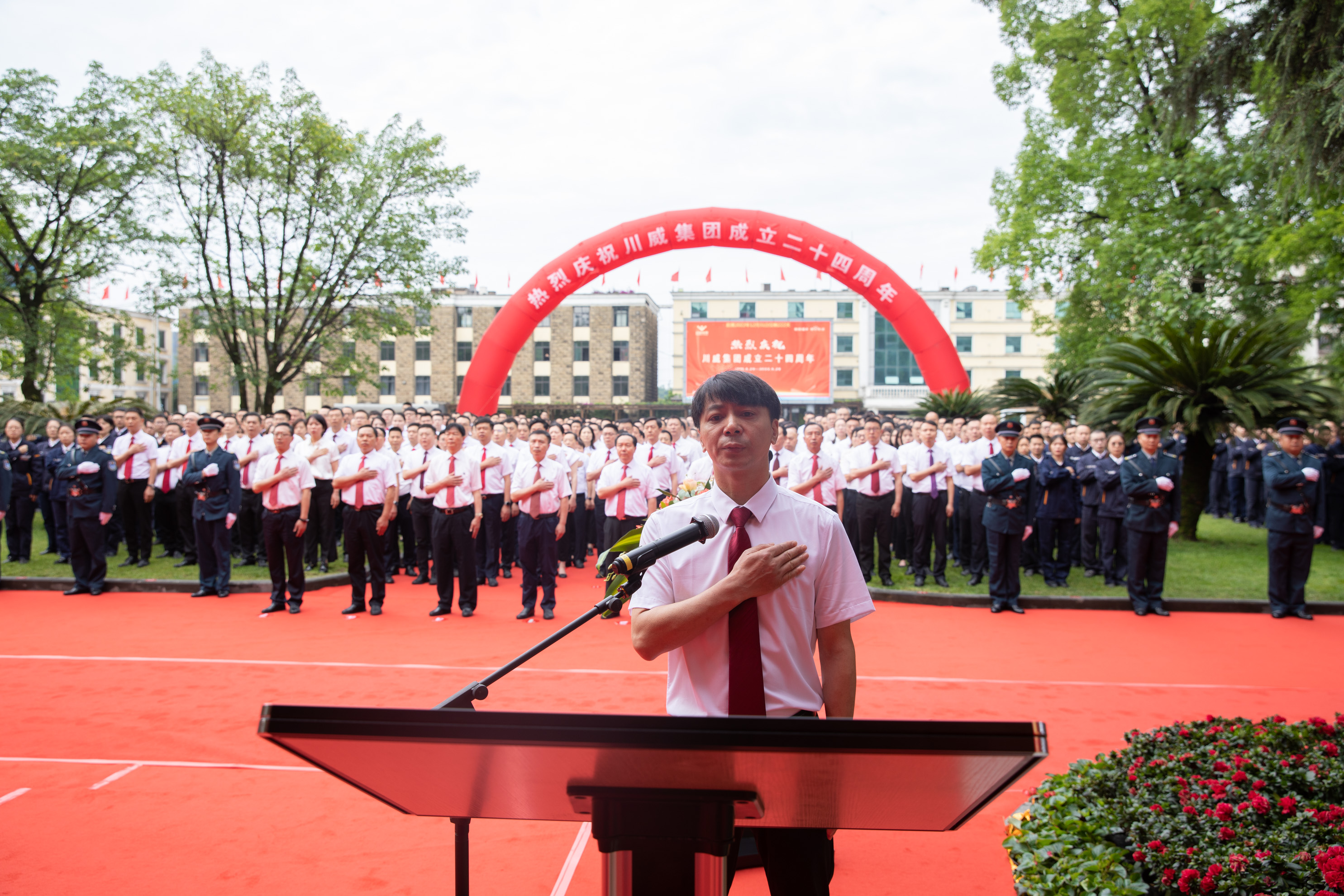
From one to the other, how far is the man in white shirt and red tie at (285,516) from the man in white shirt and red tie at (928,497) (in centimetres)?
706

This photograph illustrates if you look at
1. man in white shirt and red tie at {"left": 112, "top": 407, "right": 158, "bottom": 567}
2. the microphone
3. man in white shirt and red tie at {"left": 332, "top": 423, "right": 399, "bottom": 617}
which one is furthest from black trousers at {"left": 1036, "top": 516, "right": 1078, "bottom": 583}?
man in white shirt and red tie at {"left": 112, "top": 407, "right": 158, "bottom": 567}

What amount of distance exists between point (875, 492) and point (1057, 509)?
7.67 ft

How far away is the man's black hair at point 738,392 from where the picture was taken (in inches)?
79.3

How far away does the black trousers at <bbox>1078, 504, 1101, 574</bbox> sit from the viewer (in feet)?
34.4

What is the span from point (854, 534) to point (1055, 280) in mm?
12483

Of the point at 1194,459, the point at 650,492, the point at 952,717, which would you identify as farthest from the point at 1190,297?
the point at 952,717

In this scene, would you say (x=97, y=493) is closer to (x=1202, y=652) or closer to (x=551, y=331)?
(x=1202, y=652)

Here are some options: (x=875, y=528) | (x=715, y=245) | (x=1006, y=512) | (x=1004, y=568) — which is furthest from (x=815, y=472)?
(x=715, y=245)

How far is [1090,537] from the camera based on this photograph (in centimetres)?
1067

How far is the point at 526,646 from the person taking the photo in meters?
7.24

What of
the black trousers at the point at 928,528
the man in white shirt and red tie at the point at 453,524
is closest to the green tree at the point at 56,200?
the man in white shirt and red tie at the point at 453,524

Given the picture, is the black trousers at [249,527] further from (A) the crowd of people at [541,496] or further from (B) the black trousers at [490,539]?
(B) the black trousers at [490,539]

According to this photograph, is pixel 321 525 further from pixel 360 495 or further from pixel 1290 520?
pixel 1290 520

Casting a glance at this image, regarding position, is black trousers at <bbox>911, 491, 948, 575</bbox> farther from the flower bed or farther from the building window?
the building window
